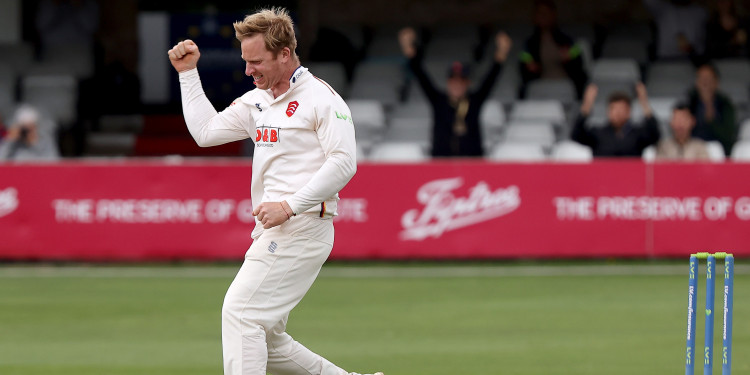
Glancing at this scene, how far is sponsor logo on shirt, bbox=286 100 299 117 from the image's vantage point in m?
7.02

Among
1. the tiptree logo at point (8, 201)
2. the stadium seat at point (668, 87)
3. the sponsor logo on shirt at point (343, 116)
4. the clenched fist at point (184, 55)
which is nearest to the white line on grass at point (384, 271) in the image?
the tiptree logo at point (8, 201)

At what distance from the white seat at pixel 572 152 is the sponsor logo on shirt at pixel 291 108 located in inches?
395

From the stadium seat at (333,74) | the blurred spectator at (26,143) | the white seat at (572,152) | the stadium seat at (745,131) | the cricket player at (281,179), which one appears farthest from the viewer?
the stadium seat at (333,74)

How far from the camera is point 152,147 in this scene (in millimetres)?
23156

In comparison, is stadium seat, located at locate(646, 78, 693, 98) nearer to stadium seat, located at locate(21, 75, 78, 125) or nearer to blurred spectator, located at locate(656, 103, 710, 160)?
blurred spectator, located at locate(656, 103, 710, 160)

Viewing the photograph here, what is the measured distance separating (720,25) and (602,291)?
8.65 metres

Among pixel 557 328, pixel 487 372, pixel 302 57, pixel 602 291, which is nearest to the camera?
pixel 487 372

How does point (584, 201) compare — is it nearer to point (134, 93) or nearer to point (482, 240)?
point (482, 240)

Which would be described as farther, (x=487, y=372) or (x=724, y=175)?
(x=724, y=175)

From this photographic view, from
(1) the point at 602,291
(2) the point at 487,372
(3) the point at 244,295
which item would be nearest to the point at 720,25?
(1) the point at 602,291

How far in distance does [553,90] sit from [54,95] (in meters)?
8.15

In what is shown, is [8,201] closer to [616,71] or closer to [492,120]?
[492,120]

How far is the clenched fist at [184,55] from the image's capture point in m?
7.26

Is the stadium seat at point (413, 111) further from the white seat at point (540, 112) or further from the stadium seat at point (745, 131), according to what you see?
the stadium seat at point (745, 131)
